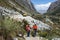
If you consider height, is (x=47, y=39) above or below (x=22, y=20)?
below

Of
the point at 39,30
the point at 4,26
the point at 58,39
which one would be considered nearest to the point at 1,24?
the point at 4,26

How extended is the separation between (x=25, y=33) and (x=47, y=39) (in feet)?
9.89

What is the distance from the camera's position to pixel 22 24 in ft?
105

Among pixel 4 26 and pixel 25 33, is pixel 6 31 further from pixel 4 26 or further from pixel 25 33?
pixel 25 33

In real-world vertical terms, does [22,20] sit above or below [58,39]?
above

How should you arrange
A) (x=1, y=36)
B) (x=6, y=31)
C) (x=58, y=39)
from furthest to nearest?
(x=58, y=39), (x=6, y=31), (x=1, y=36)

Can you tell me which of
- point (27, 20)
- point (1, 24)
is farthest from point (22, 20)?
point (1, 24)

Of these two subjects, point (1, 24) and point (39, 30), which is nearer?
point (1, 24)

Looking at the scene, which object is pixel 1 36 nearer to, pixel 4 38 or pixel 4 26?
pixel 4 38

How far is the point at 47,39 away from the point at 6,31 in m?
9.69

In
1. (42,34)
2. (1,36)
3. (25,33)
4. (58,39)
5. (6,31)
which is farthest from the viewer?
(42,34)

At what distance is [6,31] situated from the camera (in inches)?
695

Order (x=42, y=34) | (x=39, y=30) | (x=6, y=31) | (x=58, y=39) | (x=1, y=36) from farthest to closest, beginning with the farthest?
(x=39, y=30) < (x=42, y=34) < (x=58, y=39) < (x=6, y=31) < (x=1, y=36)

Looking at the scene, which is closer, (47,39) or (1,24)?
(1,24)
